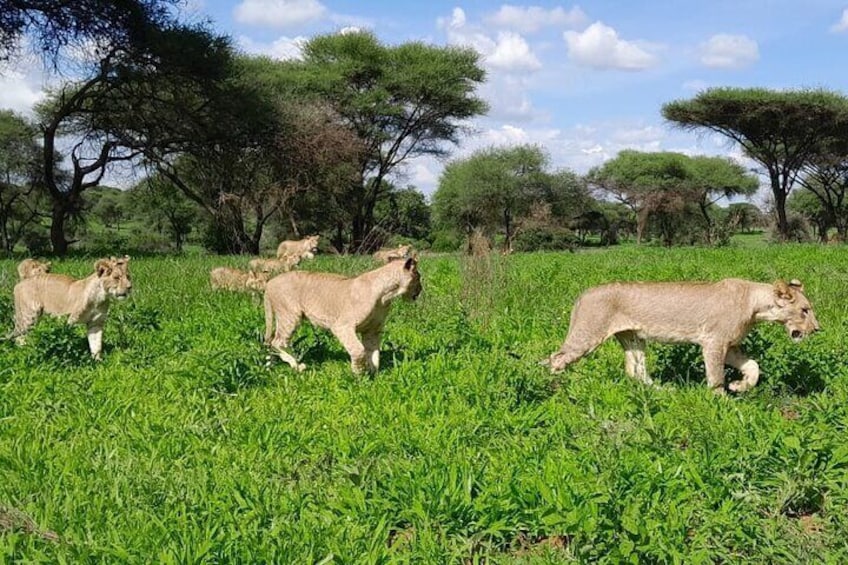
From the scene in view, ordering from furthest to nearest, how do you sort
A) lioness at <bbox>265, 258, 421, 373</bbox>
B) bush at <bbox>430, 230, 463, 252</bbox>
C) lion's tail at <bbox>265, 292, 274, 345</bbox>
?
bush at <bbox>430, 230, 463, 252</bbox>
lion's tail at <bbox>265, 292, 274, 345</bbox>
lioness at <bbox>265, 258, 421, 373</bbox>

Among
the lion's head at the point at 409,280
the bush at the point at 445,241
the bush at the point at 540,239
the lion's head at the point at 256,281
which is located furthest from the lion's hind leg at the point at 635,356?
the bush at the point at 445,241

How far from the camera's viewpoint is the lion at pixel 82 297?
816cm

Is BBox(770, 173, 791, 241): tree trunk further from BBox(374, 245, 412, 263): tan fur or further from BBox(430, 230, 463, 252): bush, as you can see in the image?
BBox(374, 245, 412, 263): tan fur

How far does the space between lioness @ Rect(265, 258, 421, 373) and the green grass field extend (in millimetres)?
293

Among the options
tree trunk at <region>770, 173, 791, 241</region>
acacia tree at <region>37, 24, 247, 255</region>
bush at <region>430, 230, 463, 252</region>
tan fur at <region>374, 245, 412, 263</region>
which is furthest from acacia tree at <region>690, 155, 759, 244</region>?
tan fur at <region>374, 245, 412, 263</region>

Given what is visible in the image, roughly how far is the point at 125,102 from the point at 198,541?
26.0m

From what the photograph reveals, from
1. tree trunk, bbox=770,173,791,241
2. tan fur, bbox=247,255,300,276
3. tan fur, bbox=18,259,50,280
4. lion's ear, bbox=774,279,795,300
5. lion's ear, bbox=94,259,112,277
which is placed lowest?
tan fur, bbox=247,255,300,276

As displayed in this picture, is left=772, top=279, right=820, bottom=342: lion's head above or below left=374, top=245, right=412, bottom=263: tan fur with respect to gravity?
below

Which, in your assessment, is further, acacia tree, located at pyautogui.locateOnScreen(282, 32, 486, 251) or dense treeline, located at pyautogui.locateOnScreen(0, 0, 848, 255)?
acacia tree, located at pyautogui.locateOnScreen(282, 32, 486, 251)

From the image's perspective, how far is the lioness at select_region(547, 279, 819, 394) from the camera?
639cm

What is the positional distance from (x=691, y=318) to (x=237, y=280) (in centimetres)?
828

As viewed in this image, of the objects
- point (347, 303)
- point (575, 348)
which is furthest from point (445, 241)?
point (575, 348)

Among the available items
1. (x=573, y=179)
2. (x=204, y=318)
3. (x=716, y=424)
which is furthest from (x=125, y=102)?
(x=573, y=179)

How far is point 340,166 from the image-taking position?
31.8m
